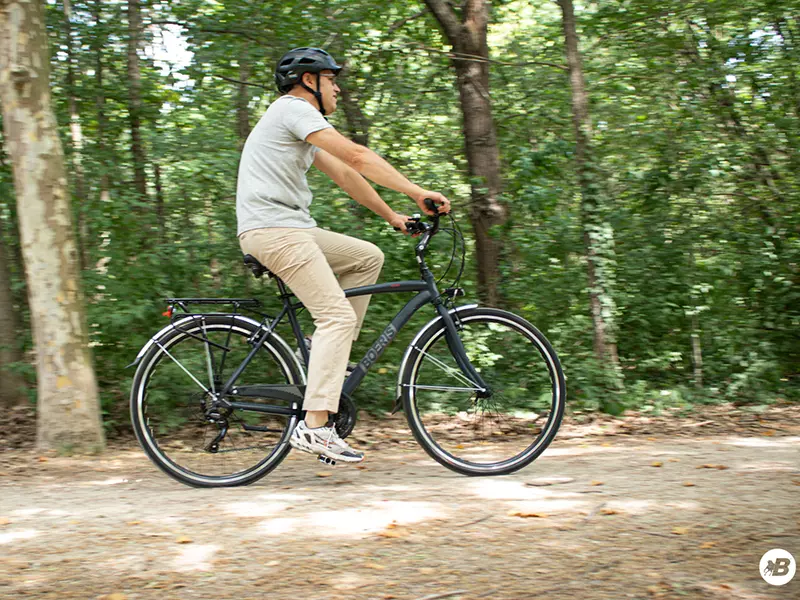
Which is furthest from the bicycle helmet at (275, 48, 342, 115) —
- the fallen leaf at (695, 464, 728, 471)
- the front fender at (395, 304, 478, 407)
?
Result: the fallen leaf at (695, 464, 728, 471)

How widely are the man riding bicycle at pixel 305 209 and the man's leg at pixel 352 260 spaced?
8 centimetres

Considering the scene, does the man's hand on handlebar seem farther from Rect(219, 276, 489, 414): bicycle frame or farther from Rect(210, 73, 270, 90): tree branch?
Rect(210, 73, 270, 90): tree branch

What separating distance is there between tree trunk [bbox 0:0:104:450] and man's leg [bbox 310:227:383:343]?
6.46 ft

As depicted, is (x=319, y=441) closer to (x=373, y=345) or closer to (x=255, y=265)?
(x=373, y=345)

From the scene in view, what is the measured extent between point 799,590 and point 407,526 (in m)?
1.59

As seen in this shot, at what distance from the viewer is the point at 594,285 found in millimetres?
7301

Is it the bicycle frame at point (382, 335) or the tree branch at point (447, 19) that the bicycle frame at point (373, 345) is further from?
the tree branch at point (447, 19)

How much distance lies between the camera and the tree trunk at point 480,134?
7332 mm

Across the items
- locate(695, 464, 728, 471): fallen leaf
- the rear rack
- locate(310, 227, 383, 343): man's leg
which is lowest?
locate(695, 464, 728, 471): fallen leaf

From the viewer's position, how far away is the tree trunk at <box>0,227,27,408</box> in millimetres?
6566

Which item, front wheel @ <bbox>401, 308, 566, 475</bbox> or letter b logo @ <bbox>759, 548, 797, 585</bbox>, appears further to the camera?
front wheel @ <bbox>401, 308, 566, 475</bbox>

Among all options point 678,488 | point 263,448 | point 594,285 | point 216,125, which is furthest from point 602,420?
point 216,125

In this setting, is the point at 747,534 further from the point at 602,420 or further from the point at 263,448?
the point at 602,420

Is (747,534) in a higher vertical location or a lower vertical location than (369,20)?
lower
